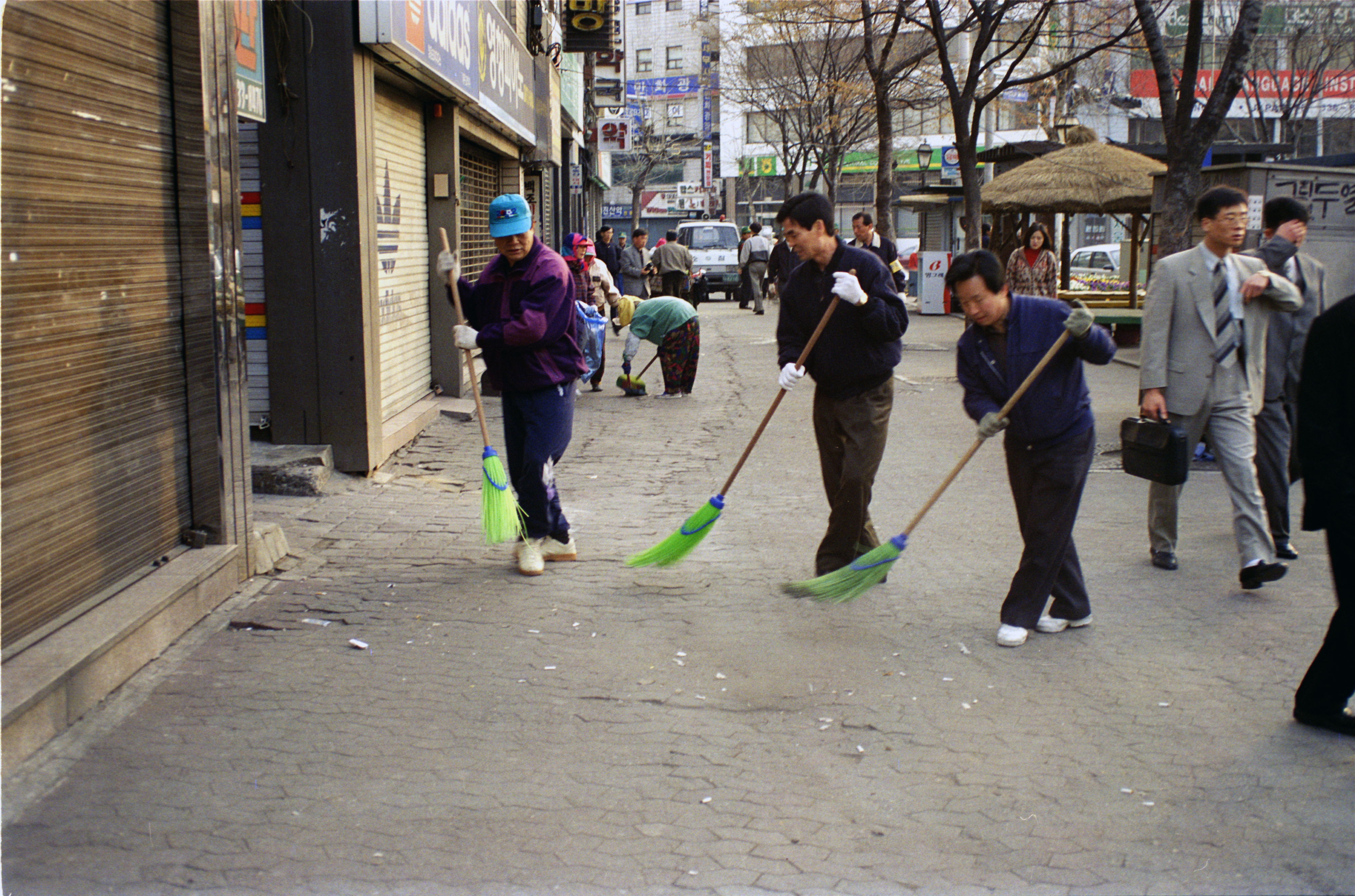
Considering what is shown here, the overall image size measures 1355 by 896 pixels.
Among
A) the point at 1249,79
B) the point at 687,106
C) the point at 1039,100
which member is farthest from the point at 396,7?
the point at 687,106

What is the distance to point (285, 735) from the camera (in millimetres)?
4090

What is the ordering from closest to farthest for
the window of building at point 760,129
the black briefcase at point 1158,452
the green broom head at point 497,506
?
the black briefcase at point 1158,452 → the green broom head at point 497,506 → the window of building at point 760,129

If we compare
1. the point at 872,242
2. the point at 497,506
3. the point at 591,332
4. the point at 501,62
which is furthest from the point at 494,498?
the point at 872,242

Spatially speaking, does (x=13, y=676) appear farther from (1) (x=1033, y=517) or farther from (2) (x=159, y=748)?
(1) (x=1033, y=517)

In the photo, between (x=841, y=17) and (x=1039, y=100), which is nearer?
(x=841, y=17)

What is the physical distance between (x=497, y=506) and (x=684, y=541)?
97 cm

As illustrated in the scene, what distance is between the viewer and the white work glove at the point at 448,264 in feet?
20.0

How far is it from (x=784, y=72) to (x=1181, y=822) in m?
38.2

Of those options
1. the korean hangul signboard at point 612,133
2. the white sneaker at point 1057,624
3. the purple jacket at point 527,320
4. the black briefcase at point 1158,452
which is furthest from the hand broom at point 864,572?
the korean hangul signboard at point 612,133

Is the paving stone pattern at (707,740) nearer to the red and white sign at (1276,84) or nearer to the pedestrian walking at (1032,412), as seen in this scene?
the pedestrian walking at (1032,412)

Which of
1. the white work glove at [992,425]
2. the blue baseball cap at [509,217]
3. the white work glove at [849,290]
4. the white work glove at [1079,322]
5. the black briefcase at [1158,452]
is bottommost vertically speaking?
the black briefcase at [1158,452]

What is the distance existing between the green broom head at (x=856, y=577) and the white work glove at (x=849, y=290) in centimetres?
104

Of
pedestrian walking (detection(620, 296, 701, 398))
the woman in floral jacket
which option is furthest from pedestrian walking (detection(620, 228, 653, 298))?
the woman in floral jacket

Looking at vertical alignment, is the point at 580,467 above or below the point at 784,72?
below
